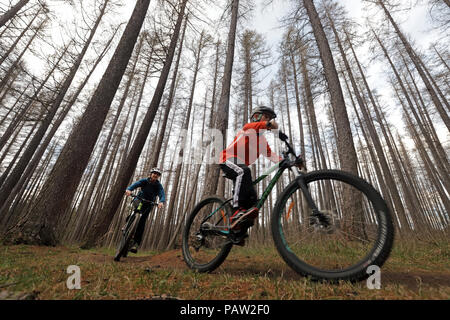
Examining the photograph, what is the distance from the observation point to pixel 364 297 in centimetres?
124

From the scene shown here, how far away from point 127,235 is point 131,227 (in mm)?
192

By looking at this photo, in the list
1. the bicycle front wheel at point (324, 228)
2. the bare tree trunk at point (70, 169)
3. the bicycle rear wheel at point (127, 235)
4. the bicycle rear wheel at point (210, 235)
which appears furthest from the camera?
the bare tree trunk at point (70, 169)

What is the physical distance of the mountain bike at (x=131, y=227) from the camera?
166 inches

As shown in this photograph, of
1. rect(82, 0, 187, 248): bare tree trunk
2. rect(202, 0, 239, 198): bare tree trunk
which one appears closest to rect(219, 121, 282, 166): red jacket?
rect(202, 0, 239, 198): bare tree trunk

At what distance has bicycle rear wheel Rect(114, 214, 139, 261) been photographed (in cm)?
418

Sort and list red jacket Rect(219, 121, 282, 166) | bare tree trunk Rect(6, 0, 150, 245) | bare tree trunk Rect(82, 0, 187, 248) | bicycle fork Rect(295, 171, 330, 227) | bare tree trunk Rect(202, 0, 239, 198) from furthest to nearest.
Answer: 1. bare tree trunk Rect(82, 0, 187, 248)
2. bare tree trunk Rect(202, 0, 239, 198)
3. bare tree trunk Rect(6, 0, 150, 245)
4. red jacket Rect(219, 121, 282, 166)
5. bicycle fork Rect(295, 171, 330, 227)

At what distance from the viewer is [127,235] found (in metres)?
4.31

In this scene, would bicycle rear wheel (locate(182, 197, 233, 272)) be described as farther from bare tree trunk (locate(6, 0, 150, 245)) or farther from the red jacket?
bare tree trunk (locate(6, 0, 150, 245))

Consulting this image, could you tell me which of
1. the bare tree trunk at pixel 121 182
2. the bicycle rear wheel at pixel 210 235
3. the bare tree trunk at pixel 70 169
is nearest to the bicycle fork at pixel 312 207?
the bicycle rear wheel at pixel 210 235

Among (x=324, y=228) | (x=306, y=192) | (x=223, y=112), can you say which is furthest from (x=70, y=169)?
(x=324, y=228)

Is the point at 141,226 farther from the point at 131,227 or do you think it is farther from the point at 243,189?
the point at 243,189

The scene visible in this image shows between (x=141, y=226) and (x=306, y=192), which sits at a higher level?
(x=306, y=192)

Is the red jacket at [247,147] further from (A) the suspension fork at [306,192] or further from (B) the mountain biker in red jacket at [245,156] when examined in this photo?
(A) the suspension fork at [306,192]
